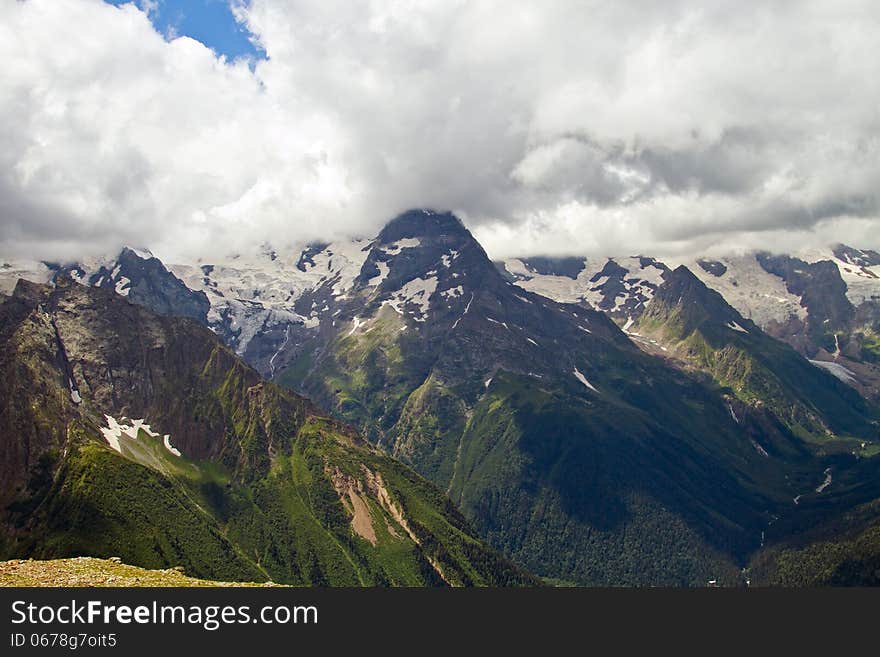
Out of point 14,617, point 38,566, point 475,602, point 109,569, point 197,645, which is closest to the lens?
point 197,645

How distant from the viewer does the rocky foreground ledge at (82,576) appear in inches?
4008

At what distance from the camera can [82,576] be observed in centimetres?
10644

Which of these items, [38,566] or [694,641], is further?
[38,566]

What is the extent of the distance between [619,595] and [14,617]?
60.3 meters

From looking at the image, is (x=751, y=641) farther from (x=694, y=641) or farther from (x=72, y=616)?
(x=72, y=616)

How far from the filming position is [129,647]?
68.1 m

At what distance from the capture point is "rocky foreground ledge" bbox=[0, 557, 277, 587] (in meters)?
102

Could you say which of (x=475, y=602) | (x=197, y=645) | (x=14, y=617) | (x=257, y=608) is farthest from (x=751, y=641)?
(x=14, y=617)

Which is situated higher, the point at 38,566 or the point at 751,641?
the point at 38,566

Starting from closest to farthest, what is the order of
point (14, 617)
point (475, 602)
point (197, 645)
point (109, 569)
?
point (197, 645), point (14, 617), point (475, 602), point (109, 569)

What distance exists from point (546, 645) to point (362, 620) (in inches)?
700

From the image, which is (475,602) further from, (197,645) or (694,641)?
(197,645)

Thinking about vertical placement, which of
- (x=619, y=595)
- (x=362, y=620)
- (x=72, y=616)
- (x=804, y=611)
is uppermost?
(x=72, y=616)

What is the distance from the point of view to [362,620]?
72.3 metres
